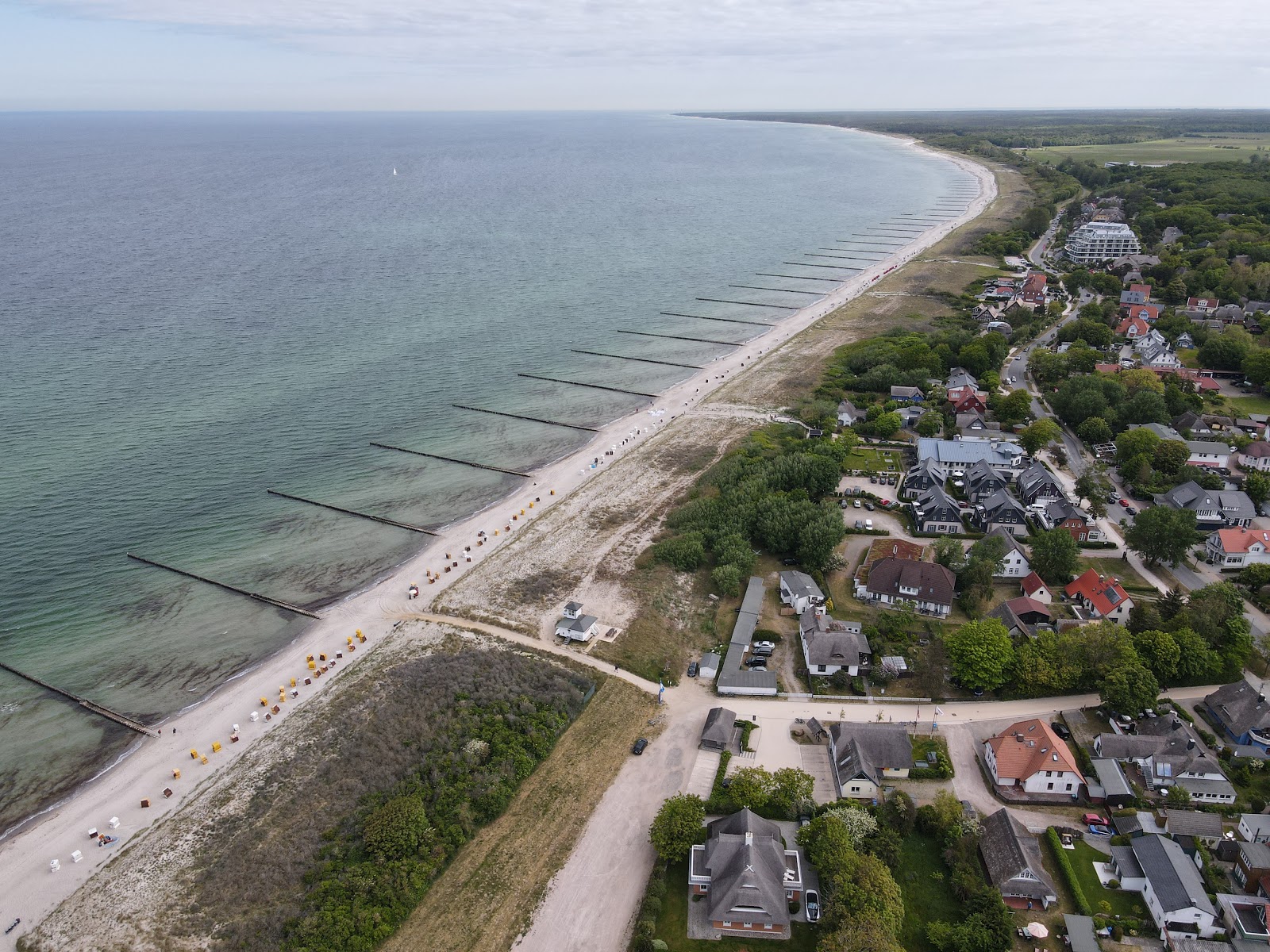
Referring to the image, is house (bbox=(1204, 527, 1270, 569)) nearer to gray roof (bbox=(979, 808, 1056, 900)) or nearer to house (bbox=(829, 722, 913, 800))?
house (bbox=(829, 722, 913, 800))

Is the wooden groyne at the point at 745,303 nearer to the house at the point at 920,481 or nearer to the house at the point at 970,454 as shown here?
the house at the point at 970,454

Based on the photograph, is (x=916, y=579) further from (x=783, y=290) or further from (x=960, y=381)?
(x=783, y=290)

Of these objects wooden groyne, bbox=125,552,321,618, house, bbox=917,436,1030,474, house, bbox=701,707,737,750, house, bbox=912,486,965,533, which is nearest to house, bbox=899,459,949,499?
house, bbox=917,436,1030,474

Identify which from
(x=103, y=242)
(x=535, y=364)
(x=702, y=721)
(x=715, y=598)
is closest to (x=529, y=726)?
(x=702, y=721)

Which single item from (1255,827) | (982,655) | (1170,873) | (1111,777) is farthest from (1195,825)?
(982,655)

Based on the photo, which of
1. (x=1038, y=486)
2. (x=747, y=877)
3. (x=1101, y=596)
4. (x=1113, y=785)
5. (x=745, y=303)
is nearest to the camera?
(x=747, y=877)

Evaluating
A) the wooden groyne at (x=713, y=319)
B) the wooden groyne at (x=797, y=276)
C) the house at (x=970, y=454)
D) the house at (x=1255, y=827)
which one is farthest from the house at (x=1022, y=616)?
the wooden groyne at (x=797, y=276)

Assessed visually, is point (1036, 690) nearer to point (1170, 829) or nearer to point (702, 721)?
point (1170, 829)
